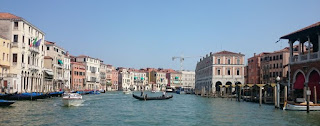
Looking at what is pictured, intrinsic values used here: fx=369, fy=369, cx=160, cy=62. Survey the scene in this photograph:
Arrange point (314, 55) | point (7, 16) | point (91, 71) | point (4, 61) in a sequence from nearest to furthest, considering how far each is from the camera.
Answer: point (314, 55)
point (4, 61)
point (7, 16)
point (91, 71)

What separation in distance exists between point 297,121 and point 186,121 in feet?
19.3

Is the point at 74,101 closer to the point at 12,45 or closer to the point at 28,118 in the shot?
the point at 28,118

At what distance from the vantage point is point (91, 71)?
85000 mm

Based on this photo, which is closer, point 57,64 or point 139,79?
point 57,64

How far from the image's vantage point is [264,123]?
19.1 m

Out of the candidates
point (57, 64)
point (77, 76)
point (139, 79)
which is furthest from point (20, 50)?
point (139, 79)

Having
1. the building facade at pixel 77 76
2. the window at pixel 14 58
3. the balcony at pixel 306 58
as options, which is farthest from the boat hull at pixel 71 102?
the building facade at pixel 77 76

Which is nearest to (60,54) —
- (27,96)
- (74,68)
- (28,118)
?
(74,68)

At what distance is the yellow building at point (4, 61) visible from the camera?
1540 inches

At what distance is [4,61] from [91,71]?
4534cm

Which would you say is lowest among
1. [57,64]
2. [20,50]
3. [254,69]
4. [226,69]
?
[226,69]

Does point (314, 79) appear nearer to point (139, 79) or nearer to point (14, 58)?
point (14, 58)

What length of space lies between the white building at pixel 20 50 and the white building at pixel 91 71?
36189mm

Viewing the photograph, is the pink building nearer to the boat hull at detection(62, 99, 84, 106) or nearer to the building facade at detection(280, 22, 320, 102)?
the boat hull at detection(62, 99, 84, 106)
